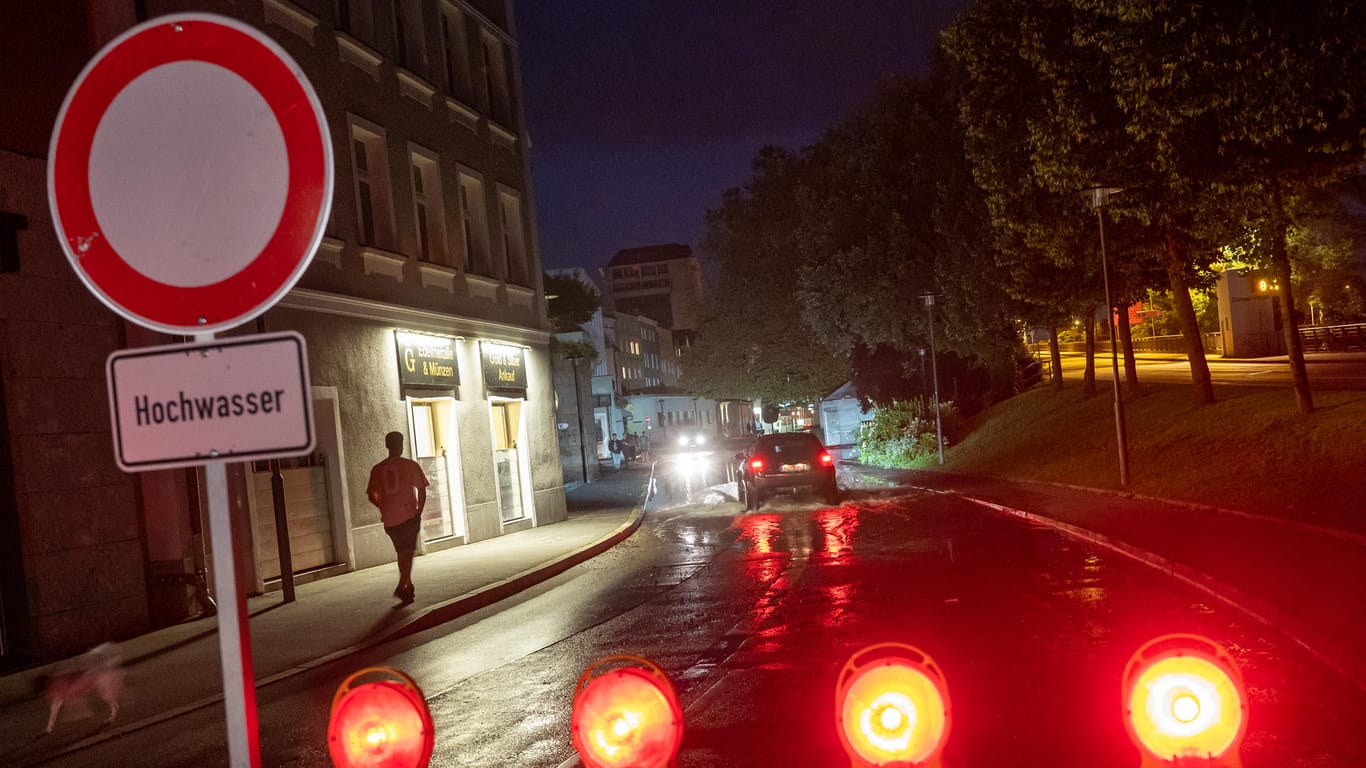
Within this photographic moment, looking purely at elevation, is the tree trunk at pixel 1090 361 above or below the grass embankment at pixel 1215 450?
above

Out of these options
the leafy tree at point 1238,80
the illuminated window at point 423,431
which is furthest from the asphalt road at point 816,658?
the leafy tree at point 1238,80

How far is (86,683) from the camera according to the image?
9.68 metres

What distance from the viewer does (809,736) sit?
649cm

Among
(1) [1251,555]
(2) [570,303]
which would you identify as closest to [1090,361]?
(1) [1251,555]

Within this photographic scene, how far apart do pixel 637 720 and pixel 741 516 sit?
21972 millimetres

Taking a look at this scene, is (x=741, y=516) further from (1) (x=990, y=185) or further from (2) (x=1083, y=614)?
(2) (x=1083, y=614)

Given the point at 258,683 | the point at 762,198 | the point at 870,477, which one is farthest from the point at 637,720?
the point at 762,198

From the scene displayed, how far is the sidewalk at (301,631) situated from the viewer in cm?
858

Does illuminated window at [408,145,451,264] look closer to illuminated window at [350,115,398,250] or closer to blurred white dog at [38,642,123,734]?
illuminated window at [350,115,398,250]

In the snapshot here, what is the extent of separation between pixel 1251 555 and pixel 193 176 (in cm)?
1254

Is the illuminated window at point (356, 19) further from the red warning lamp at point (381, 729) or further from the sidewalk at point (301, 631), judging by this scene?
the red warning lamp at point (381, 729)

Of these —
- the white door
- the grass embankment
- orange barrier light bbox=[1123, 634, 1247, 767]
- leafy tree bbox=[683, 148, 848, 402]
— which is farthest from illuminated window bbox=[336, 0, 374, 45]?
A: leafy tree bbox=[683, 148, 848, 402]

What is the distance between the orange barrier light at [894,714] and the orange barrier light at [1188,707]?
0.56 metres

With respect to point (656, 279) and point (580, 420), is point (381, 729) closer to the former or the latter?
point (580, 420)
